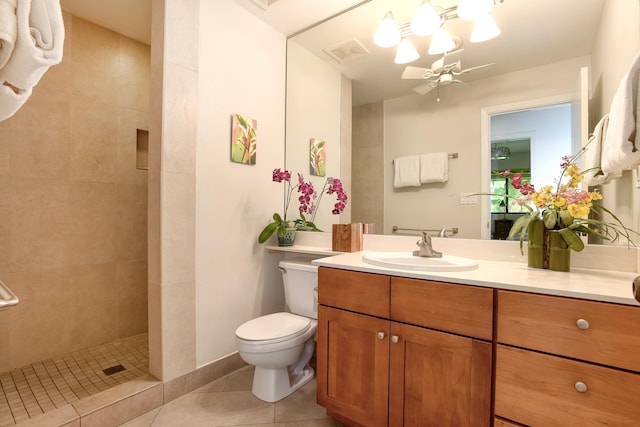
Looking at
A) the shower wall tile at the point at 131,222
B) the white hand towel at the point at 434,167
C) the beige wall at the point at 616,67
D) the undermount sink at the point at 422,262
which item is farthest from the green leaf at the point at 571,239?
the shower wall tile at the point at 131,222

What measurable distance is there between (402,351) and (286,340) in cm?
67

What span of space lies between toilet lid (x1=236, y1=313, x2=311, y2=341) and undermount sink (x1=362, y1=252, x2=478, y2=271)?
60 centimetres

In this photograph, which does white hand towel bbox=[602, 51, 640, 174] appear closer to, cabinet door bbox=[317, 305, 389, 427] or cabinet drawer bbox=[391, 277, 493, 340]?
cabinet drawer bbox=[391, 277, 493, 340]

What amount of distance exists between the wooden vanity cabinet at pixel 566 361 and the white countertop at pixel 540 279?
3cm

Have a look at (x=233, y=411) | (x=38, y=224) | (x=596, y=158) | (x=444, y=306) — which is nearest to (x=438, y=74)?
(x=596, y=158)

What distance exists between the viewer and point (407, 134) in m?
1.96

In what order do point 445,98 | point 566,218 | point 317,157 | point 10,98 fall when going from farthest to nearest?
1. point 317,157
2. point 445,98
3. point 566,218
4. point 10,98

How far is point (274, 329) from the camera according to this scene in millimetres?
1706

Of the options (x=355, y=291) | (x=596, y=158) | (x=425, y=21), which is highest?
(x=425, y=21)

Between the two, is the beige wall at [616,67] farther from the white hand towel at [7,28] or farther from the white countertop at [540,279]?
the white hand towel at [7,28]

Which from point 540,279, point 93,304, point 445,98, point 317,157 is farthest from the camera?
point 317,157

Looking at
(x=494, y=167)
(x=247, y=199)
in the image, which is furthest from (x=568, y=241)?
(x=247, y=199)

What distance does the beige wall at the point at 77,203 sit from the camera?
1955 mm

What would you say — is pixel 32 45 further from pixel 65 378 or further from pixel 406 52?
pixel 65 378
